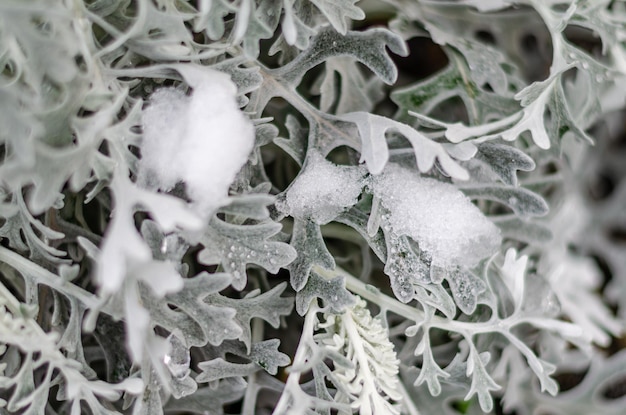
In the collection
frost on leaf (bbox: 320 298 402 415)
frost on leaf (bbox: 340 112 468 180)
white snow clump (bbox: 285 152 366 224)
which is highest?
frost on leaf (bbox: 340 112 468 180)

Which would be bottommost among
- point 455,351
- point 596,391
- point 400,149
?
point 596,391

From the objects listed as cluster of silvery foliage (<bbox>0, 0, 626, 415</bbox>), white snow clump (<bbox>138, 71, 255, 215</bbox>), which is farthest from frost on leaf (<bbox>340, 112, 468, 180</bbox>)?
white snow clump (<bbox>138, 71, 255, 215</bbox>)

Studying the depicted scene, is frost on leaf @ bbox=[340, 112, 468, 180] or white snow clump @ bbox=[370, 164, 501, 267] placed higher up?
frost on leaf @ bbox=[340, 112, 468, 180]

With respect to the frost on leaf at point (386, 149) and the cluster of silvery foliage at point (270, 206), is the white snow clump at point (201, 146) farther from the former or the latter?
the frost on leaf at point (386, 149)

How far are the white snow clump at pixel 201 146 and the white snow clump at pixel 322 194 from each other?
9 centimetres

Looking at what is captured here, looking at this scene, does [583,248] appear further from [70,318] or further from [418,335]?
[70,318]

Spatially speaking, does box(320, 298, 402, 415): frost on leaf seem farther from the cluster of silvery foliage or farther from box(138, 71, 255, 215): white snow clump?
box(138, 71, 255, 215): white snow clump

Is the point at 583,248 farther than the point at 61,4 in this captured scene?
Yes

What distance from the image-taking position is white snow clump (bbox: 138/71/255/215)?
1.81ft

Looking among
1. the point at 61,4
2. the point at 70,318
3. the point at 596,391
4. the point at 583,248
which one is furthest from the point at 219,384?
the point at 583,248

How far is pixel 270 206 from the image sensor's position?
0.66m

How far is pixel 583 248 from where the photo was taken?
105 centimetres

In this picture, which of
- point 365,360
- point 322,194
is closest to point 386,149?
point 322,194

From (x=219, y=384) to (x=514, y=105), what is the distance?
44 centimetres
